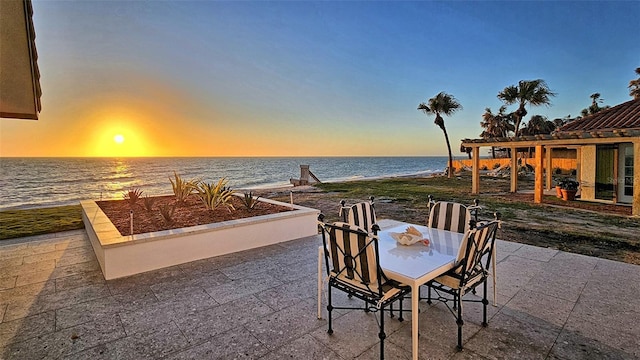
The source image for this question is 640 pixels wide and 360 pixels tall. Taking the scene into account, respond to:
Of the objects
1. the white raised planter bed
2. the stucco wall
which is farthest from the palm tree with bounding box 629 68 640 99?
the white raised planter bed

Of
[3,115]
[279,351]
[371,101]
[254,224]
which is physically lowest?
[279,351]

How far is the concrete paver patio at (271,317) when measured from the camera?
2111 mm

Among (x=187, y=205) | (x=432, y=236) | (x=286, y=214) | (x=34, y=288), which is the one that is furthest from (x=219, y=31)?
(x=432, y=236)

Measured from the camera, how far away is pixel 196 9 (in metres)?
8.80

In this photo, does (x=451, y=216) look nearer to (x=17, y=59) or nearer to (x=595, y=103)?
(x=17, y=59)

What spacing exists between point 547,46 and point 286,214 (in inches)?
562

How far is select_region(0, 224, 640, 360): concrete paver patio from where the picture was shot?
2111mm

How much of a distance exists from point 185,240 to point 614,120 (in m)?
12.7

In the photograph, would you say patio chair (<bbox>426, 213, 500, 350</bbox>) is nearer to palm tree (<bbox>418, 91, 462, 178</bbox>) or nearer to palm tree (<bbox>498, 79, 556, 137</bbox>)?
palm tree (<bbox>418, 91, 462, 178</bbox>)

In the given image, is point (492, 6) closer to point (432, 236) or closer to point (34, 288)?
point (432, 236)

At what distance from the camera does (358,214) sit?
10.9ft

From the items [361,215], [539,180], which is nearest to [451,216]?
[361,215]

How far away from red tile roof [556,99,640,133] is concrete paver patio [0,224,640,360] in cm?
736

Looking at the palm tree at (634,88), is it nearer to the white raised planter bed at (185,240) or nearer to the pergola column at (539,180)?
the pergola column at (539,180)
